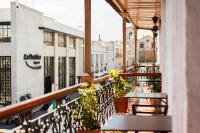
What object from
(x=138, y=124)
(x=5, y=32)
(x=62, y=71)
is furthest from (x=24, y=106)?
(x=62, y=71)

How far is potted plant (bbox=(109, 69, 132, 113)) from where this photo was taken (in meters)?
6.94

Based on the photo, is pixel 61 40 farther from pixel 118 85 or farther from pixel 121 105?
pixel 121 105

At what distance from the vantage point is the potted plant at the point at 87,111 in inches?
173

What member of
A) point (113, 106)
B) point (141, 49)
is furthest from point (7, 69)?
point (141, 49)

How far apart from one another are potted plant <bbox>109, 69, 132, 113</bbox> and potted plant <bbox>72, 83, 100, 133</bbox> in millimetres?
2364

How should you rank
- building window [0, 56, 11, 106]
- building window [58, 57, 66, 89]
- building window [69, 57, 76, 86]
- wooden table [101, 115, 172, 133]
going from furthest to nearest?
building window [69, 57, 76, 86] < building window [58, 57, 66, 89] < building window [0, 56, 11, 106] < wooden table [101, 115, 172, 133]

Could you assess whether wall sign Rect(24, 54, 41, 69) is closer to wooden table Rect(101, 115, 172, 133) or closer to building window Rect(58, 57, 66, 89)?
building window Rect(58, 57, 66, 89)

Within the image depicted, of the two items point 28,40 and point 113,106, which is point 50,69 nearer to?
point 28,40

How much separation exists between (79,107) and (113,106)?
9.79 feet

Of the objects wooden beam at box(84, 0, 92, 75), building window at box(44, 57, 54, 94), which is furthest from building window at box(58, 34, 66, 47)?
wooden beam at box(84, 0, 92, 75)

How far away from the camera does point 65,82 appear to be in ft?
116

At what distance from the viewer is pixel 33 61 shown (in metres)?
27.5

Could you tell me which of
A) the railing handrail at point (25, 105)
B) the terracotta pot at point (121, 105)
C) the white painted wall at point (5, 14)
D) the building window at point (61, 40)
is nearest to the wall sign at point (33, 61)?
the white painted wall at point (5, 14)

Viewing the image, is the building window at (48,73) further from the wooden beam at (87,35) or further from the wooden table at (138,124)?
the wooden table at (138,124)
